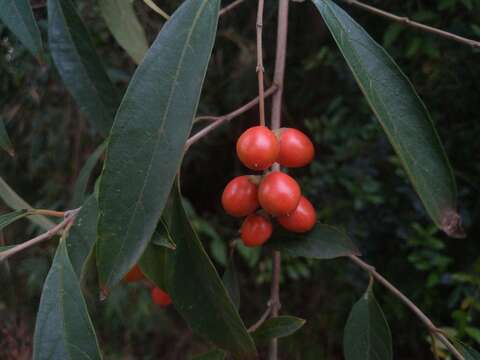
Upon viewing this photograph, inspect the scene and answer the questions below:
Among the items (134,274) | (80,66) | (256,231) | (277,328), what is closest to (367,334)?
(277,328)

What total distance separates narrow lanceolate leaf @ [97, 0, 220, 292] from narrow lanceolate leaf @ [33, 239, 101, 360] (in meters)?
0.08

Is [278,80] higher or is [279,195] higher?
[278,80]

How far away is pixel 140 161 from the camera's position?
46 cm

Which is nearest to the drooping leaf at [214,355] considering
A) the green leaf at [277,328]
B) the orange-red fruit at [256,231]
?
the green leaf at [277,328]

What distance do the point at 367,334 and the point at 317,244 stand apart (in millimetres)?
181

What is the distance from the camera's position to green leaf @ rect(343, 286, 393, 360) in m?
0.71

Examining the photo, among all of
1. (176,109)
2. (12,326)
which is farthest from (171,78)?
(12,326)

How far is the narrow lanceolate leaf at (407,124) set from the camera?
19.4 inches

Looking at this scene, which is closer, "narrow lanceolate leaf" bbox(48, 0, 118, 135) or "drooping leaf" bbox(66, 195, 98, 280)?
"drooping leaf" bbox(66, 195, 98, 280)

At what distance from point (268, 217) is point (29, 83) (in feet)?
3.24

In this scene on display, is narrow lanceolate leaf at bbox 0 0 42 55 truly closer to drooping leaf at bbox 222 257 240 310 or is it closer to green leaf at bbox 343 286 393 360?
drooping leaf at bbox 222 257 240 310

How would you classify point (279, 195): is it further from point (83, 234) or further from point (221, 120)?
point (83, 234)

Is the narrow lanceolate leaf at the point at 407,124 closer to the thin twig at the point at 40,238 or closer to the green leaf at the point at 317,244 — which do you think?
the green leaf at the point at 317,244

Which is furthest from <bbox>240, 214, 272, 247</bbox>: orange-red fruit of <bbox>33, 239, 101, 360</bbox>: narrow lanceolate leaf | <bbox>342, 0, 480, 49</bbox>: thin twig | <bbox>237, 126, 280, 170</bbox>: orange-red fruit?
<bbox>342, 0, 480, 49</bbox>: thin twig
